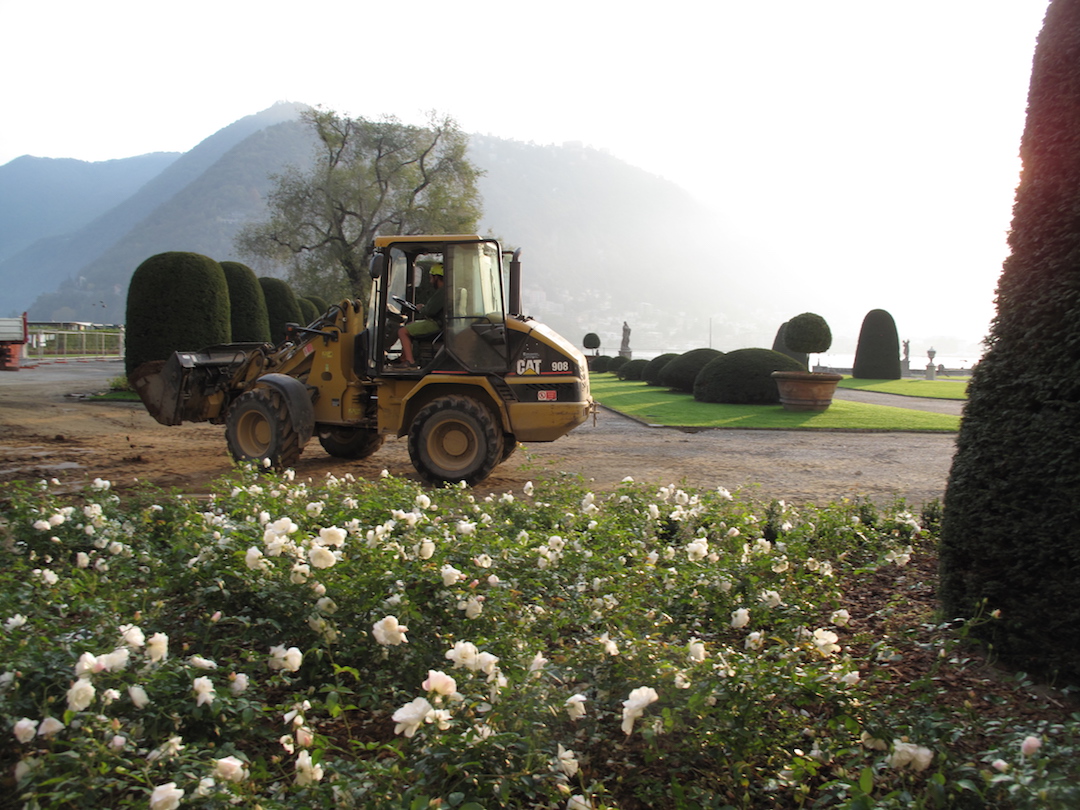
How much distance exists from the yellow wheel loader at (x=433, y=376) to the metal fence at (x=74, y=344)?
115 ft

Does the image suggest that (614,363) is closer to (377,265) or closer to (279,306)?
(279,306)

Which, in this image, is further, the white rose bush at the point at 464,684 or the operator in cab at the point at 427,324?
the operator in cab at the point at 427,324

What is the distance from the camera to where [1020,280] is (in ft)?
10.1

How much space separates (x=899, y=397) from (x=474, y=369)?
63.5ft

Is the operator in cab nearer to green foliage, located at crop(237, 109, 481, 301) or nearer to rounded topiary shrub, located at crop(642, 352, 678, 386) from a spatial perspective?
rounded topiary shrub, located at crop(642, 352, 678, 386)

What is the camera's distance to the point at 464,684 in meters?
2.38

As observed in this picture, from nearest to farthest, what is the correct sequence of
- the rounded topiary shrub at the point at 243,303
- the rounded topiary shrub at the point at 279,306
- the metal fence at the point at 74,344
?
the rounded topiary shrub at the point at 243,303 → the rounded topiary shrub at the point at 279,306 → the metal fence at the point at 74,344

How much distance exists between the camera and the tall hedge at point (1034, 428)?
274 centimetres

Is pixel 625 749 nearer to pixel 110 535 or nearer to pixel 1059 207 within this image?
pixel 1059 207

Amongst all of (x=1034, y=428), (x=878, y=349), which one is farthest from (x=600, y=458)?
(x=878, y=349)

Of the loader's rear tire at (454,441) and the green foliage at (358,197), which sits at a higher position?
the green foliage at (358,197)

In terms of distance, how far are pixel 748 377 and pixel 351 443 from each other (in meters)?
11.5

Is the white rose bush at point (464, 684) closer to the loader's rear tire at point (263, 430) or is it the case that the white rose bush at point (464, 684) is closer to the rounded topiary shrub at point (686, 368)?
the loader's rear tire at point (263, 430)

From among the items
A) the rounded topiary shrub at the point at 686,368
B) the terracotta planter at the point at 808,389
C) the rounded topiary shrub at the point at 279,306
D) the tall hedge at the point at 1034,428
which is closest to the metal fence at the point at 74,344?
the rounded topiary shrub at the point at 279,306
